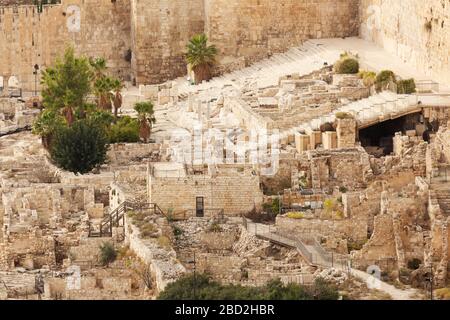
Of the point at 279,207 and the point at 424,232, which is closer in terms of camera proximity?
the point at 424,232

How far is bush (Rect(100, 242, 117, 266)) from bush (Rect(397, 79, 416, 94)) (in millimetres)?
10321

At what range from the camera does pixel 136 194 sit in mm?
54406

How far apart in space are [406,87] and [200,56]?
14113 millimetres

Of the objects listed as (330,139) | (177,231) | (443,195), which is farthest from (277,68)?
(443,195)

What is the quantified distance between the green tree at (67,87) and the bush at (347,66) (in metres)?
6.80

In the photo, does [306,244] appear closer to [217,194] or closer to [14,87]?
[217,194]

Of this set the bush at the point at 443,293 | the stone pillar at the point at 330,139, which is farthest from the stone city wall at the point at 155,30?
the bush at the point at 443,293

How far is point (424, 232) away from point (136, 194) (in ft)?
26.5

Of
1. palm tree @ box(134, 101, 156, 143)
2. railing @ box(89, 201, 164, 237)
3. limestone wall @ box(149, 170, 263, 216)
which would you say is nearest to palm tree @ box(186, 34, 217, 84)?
palm tree @ box(134, 101, 156, 143)

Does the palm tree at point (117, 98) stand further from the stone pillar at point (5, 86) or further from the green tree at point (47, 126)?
the stone pillar at point (5, 86)

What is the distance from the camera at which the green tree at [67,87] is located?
62.3m

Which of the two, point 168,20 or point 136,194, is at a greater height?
point 168,20
